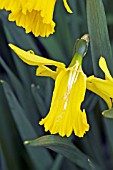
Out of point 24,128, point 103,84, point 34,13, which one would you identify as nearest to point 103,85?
point 103,84

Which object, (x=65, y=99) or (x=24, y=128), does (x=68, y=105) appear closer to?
(x=65, y=99)

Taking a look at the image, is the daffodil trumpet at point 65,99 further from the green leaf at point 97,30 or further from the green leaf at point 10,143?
the green leaf at point 10,143

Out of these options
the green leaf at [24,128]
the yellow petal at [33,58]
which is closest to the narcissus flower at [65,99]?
the yellow petal at [33,58]

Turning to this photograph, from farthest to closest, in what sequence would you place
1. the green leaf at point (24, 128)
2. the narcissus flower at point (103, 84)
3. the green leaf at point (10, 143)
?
the green leaf at point (10, 143) → the green leaf at point (24, 128) → the narcissus flower at point (103, 84)

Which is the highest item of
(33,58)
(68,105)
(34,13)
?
(34,13)

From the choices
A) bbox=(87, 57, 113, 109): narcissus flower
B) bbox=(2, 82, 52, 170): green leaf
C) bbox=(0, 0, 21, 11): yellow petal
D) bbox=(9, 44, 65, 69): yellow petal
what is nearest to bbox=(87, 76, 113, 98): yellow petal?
bbox=(87, 57, 113, 109): narcissus flower

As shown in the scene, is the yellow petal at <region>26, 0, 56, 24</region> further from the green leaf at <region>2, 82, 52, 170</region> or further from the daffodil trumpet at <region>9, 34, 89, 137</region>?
the green leaf at <region>2, 82, 52, 170</region>
